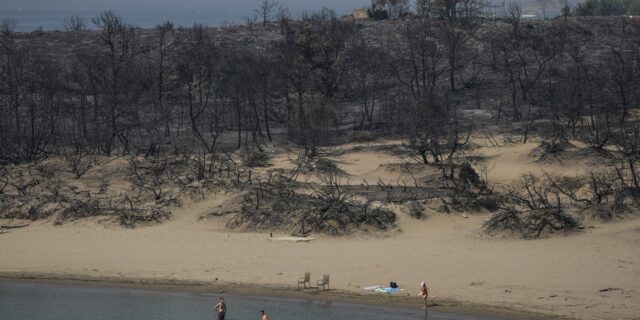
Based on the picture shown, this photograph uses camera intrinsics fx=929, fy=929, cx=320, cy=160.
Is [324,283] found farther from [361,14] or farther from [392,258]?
[361,14]

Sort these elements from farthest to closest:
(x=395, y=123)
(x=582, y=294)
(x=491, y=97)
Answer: (x=491, y=97)
(x=395, y=123)
(x=582, y=294)

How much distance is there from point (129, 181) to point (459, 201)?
1371 centimetres

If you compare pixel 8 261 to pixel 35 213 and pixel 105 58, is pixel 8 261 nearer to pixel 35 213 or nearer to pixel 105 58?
pixel 35 213

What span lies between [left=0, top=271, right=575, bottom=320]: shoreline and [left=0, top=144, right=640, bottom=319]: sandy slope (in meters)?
0.27

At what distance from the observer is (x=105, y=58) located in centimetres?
6016

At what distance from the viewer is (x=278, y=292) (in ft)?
87.6

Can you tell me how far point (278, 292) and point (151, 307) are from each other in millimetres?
3618

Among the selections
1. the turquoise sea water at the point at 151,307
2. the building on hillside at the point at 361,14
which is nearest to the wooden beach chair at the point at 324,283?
the turquoise sea water at the point at 151,307

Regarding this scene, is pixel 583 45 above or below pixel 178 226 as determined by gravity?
above

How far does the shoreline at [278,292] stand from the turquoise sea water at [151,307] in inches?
9.4

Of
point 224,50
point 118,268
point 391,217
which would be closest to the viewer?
point 118,268

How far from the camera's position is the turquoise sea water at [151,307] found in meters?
24.8

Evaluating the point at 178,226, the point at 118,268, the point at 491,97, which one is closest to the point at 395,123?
the point at 491,97

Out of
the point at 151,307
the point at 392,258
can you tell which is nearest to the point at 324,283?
the point at 392,258
